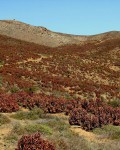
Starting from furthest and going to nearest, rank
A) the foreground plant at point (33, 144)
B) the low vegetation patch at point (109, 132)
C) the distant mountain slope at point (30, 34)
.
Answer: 1. the distant mountain slope at point (30, 34)
2. the low vegetation patch at point (109, 132)
3. the foreground plant at point (33, 144)

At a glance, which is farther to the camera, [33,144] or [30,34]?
[30,34]

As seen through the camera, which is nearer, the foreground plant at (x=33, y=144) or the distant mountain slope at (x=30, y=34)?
the foreground plant at (x=33, y=144)

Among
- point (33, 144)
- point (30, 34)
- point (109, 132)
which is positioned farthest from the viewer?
point (30, 34)

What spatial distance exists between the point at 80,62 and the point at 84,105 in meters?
28.0

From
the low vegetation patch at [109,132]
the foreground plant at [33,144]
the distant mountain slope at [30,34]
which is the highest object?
the distant mountain slope at [30,34]

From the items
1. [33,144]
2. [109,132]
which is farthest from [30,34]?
[33,144]

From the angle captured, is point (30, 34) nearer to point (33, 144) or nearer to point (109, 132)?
point (109, 132)

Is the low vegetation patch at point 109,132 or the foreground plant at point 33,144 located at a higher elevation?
the foreground plant at point 33,144

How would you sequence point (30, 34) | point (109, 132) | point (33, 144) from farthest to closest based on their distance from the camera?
point (30, 34) < point (109, 132) < point (33, 144)

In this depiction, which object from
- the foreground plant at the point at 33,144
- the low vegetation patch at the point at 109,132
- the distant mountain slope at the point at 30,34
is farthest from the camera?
the distant mountain slope at the point at 30,34

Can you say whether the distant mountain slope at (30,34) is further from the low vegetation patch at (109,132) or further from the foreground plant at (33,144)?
the foreground plant at (33,144)

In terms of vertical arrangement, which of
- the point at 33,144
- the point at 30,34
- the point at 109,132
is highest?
the point at 30,34

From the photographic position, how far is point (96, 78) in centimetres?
4300

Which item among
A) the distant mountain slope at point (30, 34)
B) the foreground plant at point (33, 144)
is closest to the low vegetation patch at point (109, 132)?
the foreground plant at point (33, 144)
